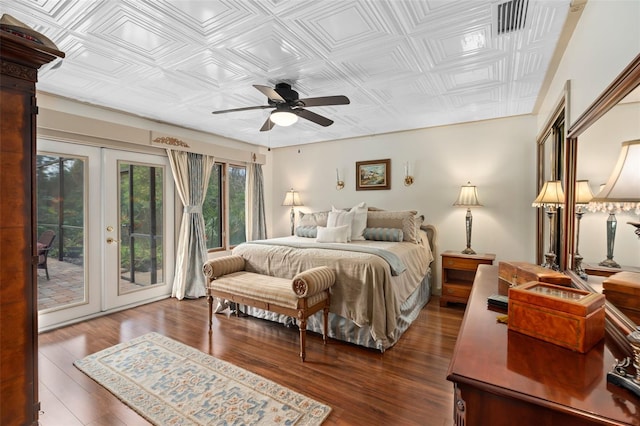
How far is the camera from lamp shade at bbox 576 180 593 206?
4.74ft

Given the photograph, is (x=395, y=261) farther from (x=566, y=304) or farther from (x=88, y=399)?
(x=88, y=399)

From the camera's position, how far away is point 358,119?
3.99 meters

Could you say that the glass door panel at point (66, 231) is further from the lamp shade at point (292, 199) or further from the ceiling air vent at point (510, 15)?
the ceiling air vent at point (510, 15)

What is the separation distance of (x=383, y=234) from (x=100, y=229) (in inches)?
140

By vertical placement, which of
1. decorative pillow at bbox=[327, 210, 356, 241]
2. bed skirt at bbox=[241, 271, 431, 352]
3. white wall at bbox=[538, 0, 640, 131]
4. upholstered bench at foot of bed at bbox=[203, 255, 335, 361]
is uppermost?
white wall at bbox=[538, 0, 640, 131]

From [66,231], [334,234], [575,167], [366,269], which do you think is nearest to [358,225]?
[334,234]

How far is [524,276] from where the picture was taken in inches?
59.4

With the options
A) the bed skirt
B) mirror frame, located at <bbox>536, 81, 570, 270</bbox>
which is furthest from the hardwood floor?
mirror frame, located at <bbox>536, 81, 570, 270</bbox>

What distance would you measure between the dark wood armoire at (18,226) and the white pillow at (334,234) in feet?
9.29

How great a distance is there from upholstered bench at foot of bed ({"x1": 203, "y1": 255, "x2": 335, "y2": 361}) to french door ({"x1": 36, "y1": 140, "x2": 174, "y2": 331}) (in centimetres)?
149

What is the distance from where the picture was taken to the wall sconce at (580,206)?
1472 millimetres

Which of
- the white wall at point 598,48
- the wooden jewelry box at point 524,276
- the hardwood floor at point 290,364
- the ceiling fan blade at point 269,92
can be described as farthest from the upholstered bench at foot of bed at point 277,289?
the white wall at point 598,48

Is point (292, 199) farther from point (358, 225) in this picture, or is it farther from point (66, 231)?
point (66, 231)

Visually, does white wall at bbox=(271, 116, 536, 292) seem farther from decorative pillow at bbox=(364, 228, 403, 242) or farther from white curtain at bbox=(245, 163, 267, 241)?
white curtain at bbox=(245, 163, 267, 241)
